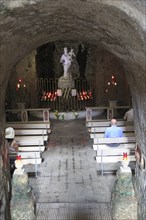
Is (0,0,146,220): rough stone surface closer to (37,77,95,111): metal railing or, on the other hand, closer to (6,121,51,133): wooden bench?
(6,121,51,133): wooden bench

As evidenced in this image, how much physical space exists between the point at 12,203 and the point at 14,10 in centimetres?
354

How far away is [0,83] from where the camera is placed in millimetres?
4223

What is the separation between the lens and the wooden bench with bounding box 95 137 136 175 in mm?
7727

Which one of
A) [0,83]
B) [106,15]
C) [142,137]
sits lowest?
[142,137]

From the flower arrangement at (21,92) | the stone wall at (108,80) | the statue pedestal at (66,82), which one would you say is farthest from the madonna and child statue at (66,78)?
the flower arrangement at (21,92)

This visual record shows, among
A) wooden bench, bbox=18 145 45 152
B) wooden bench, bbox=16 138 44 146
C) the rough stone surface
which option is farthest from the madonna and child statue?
the rough stone surface

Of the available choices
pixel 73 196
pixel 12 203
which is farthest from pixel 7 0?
pixel 73 196

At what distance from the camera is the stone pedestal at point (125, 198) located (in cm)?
504

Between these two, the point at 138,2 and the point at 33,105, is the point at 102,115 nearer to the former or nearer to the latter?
Result: the point at 33,105

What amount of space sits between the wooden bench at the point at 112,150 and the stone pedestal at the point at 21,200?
268 centimetres

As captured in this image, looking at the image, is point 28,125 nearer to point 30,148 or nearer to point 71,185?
point 30,148

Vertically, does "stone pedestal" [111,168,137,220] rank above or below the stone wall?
below

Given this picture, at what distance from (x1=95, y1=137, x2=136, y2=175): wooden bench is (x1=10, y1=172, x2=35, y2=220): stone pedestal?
268cm

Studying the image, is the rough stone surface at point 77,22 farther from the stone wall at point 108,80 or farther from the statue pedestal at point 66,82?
the stone wall at point 108,80
